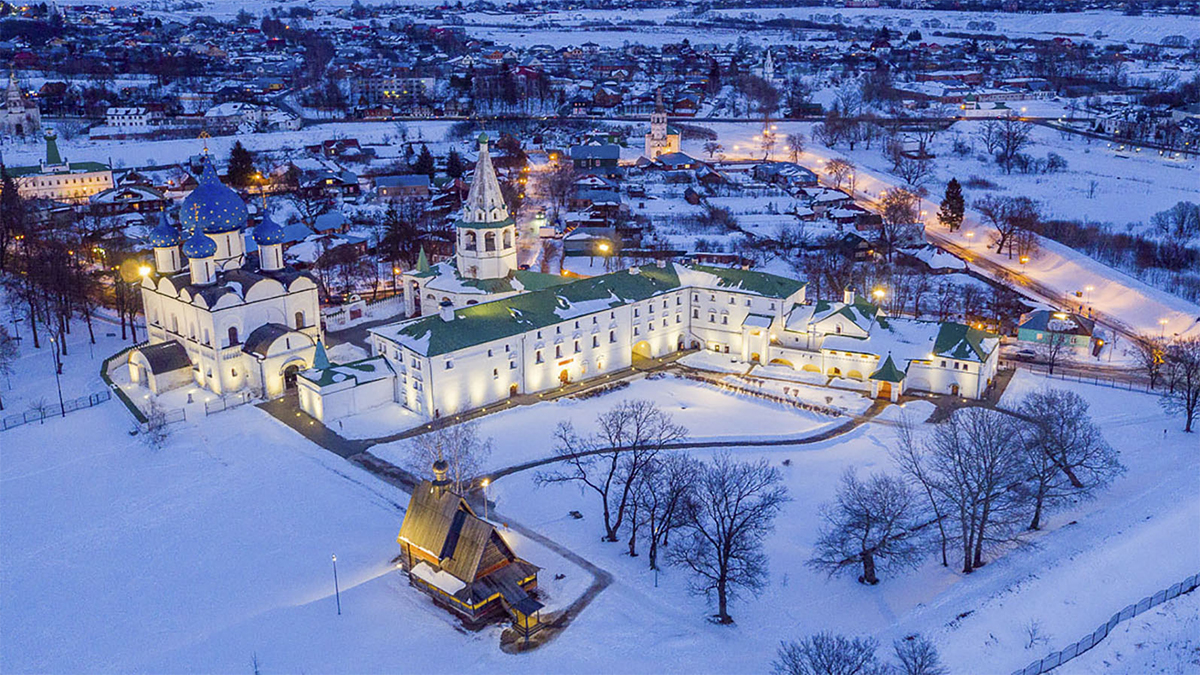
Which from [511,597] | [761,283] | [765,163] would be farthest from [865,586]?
[765,163]

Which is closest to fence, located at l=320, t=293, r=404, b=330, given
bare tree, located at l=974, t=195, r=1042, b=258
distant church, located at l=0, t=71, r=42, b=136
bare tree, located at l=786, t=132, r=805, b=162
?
bare tree, located at l=974, t=195, r=1042, b=258

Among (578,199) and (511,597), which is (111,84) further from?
(511,597)

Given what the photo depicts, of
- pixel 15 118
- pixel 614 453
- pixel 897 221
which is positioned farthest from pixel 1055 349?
pixel 15 118

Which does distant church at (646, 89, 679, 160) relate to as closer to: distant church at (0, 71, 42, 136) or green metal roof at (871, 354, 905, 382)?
green metal roof at (871, 354, 905, 382)

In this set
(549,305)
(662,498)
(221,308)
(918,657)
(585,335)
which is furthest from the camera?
(585,335)

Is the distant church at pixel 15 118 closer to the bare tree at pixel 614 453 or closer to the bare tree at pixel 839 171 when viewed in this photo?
the bare tree at pixel 839 171

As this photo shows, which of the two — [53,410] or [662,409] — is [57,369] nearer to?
[53,410]

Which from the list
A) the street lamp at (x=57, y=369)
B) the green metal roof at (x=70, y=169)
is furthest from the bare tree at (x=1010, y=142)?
the green metal roof at (x=70, y=169)
